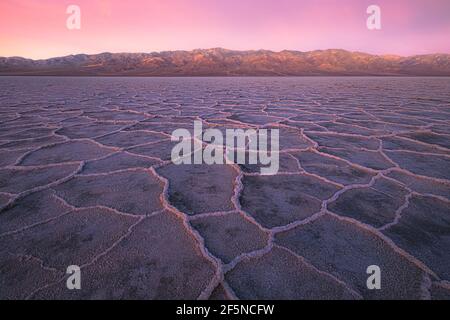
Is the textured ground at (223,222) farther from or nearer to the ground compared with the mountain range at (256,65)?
nearer to the ground

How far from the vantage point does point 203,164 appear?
2148 mm

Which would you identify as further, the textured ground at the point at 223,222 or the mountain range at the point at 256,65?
the mountain range at the point at 256,65

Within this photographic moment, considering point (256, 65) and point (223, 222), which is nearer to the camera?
point (223, 222)

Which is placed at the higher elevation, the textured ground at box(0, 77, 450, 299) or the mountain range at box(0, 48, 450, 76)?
the mountain range at box(0, 48, 450, 76)

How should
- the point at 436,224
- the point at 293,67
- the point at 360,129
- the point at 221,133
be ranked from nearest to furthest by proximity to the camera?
the point at 436,224, the point at 221,133, the point at 360,129, the point at 293,67

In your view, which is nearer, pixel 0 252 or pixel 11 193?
pixel 0 252

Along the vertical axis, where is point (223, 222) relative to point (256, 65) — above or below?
below

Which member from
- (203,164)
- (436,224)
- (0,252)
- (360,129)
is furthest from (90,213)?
(360,129)

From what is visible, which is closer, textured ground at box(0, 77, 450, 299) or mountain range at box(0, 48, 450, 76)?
textured ground at box(0, 77, 450, 299)

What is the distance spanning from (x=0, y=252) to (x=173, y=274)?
0.77m

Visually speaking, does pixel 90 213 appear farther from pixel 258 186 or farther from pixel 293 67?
pixel 293 67
